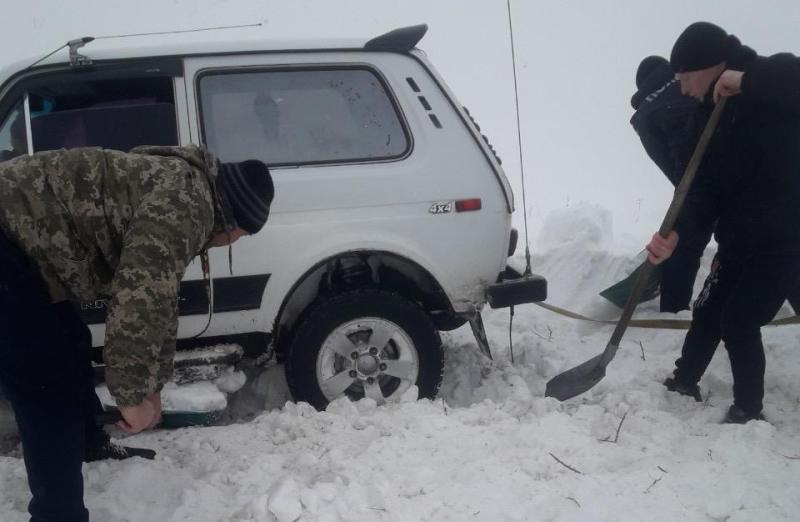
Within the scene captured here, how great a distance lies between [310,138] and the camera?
3.10 metres

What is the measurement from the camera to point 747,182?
290 centimetres

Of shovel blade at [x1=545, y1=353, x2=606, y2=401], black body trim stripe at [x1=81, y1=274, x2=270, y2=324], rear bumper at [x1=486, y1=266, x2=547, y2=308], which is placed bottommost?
shovel blade at [x1=545, y1=353, x2=606, y2=401]

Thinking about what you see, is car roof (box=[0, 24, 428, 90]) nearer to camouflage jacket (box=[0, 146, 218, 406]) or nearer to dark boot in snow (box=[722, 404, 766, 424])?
camouflage jacket (box=[0, 146, 218, 406])

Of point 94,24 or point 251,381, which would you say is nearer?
point 251,381

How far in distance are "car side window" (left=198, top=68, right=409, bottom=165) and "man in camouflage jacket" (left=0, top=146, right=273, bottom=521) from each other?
3.66 ft

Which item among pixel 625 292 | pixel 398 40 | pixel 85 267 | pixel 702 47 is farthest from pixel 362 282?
pixel 625 292

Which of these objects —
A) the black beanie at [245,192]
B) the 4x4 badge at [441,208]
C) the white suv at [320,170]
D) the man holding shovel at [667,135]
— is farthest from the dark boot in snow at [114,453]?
the man holding shovel at [667,135]

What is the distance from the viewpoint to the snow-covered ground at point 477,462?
233cm

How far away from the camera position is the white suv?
298cm

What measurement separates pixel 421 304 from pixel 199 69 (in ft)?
5.47

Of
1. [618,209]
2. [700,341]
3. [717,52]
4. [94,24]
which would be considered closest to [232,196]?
[717,52]

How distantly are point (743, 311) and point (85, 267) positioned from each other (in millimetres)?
2856

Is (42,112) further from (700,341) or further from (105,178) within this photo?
(700,341)

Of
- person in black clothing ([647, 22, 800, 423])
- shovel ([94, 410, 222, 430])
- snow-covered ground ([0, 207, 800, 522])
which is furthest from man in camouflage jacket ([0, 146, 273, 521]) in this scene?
person in black clothing ([647, 22, 800, 423])
